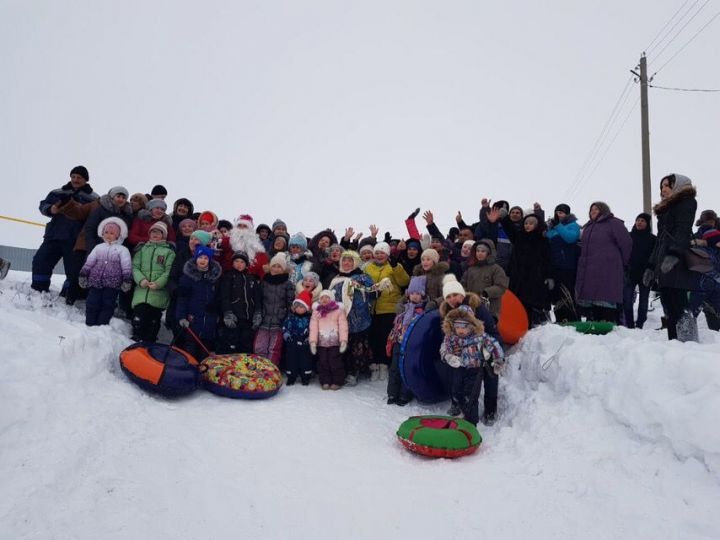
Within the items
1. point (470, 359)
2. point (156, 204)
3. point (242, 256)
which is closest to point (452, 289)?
point (470, 359)

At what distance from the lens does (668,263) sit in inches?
181

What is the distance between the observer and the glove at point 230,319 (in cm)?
616

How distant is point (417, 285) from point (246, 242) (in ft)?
9.49

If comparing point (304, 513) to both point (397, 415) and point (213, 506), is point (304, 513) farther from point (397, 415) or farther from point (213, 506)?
point (397, 415)

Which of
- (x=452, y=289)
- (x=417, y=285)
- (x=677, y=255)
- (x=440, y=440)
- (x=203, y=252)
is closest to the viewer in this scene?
(x=440, y=440)

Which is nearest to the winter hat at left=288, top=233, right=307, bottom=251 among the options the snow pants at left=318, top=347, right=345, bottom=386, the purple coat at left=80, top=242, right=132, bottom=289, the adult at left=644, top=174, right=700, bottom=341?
the snow pants at left=318, top=347, right=345, bottom=386

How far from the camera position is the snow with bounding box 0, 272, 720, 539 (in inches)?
116

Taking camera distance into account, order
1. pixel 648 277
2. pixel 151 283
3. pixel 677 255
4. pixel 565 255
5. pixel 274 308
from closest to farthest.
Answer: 1. pixel 677 255
2. pixel 151 283
3. pixel 274 308
4. pixel 648 277
5. pixel 565 255

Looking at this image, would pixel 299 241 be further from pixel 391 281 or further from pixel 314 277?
pixel 391 281

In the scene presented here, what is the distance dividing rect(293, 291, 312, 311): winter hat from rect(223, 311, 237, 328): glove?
855 mm

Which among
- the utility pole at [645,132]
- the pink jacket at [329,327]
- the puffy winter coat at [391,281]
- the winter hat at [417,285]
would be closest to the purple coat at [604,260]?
the winter hat at [417,285]

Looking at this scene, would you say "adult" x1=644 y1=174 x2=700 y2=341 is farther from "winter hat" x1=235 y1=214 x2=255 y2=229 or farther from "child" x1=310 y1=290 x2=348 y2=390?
"winter hat" x1=235 y1=214 x2=255 y2=229

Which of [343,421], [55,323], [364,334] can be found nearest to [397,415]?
[343,421]

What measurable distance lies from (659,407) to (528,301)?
3.21 metres
